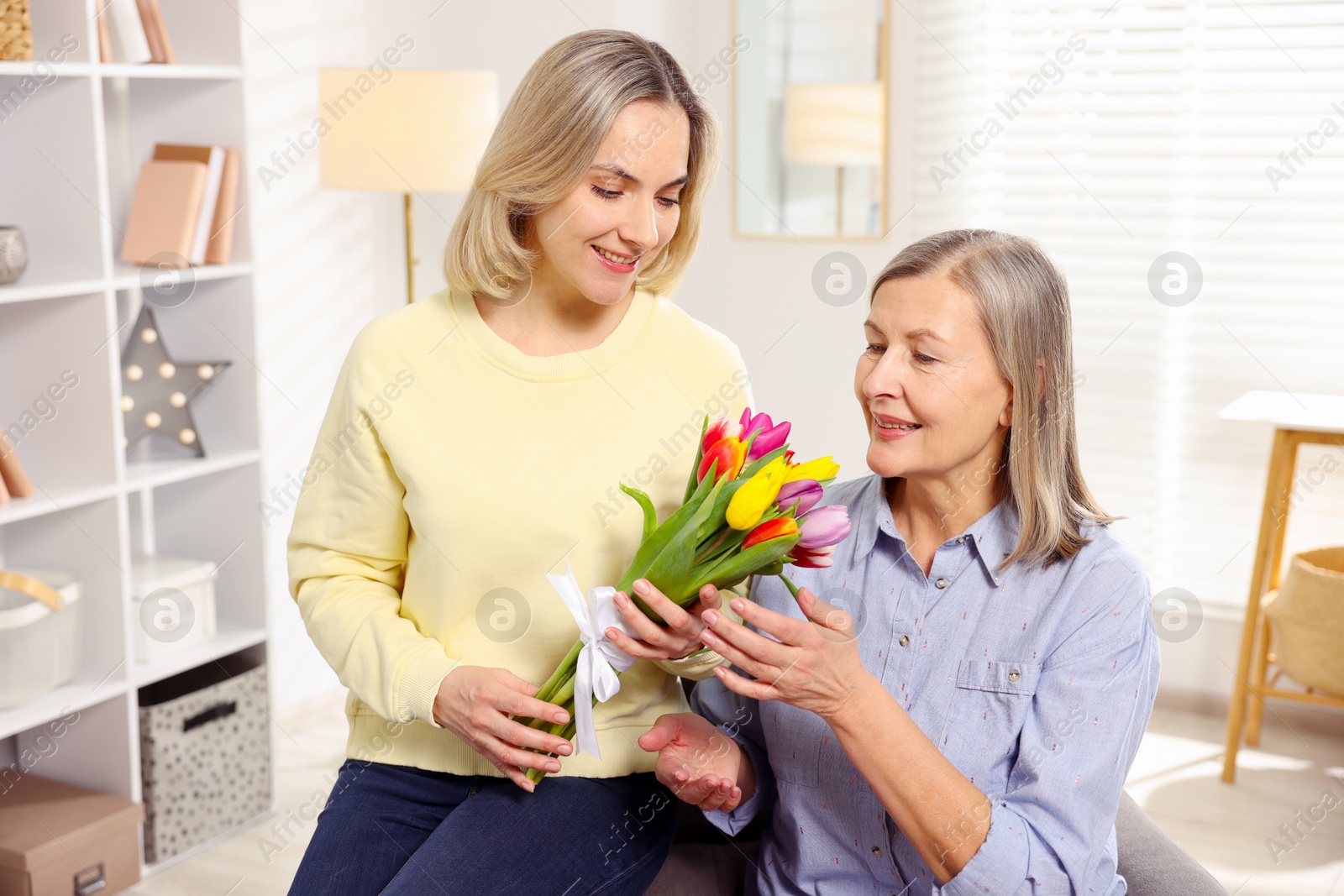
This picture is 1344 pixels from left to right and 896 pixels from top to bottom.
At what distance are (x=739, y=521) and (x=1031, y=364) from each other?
1.39ft

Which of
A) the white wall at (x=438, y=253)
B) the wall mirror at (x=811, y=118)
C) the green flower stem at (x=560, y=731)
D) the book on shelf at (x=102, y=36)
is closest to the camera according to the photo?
the green flower stem at (x=560, y=731)

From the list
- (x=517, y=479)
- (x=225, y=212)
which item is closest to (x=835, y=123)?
(x=225, y=212)

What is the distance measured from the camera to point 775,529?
124 cm

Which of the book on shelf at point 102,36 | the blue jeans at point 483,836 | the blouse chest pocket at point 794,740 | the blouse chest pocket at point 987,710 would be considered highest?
the book on shelf at point 102,36

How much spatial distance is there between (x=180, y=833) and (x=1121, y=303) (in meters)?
2.83

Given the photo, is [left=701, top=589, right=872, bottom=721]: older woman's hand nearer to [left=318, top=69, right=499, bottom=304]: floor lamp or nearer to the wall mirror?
[left=318, top=69, right=499, bottom=304]: floor lamp

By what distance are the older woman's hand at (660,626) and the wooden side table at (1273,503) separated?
2.15 metres

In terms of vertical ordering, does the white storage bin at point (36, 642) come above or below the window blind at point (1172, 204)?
below

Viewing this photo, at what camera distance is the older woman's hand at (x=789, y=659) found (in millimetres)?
1194

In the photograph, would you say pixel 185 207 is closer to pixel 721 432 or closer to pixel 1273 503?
pixel 721 432

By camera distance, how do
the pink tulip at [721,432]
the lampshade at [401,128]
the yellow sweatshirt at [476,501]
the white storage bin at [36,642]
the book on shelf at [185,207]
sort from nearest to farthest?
the pink tulip at [721,432], the yellow sweatshirt at [476,501], the white storage bin at [36,642], the book on shelf at [185,207], the lampshade at [401,128]

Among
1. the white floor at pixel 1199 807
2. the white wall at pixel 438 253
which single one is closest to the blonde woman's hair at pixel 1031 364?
the white floor at pixel 1199 807

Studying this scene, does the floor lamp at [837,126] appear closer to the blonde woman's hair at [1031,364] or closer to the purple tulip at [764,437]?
the blonde woman's hair at [1031,364]

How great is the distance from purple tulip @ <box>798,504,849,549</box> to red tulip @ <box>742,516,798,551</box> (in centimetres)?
2
